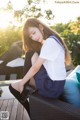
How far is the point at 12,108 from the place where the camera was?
3.72 meters

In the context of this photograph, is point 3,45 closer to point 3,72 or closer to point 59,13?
point 59,13

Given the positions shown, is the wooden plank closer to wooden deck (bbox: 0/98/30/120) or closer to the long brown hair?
wooden deck (bbox: 0/98/30/120)

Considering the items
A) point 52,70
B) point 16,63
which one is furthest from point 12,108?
point 16,63

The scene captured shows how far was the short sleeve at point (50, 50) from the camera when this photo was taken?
254cm

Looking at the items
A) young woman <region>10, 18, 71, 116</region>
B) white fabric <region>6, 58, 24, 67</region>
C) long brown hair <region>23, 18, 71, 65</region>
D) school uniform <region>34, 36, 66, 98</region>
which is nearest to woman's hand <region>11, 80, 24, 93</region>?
young woman <region>10, 18, 71, 116</region>

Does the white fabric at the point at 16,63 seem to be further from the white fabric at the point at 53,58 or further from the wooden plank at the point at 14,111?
the white fabric at the point at 53,58

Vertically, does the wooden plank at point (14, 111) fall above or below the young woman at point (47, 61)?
below

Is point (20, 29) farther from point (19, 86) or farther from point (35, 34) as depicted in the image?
point (35, 34)

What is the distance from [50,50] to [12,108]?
1.37 metres

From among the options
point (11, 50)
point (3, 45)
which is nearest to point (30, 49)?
point (11, 50)

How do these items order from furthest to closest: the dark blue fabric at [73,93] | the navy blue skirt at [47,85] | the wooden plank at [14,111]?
1. the wooden plank at [14,111]
2. the navy blue skirt at [47,85]
3. the dark blue fabric at [73,93]

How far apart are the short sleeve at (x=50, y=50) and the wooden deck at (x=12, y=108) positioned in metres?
1.02

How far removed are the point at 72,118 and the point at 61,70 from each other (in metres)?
0.43

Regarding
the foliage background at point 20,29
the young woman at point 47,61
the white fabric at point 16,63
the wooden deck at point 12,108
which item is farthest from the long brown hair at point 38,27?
the foliage background at point 20,29
